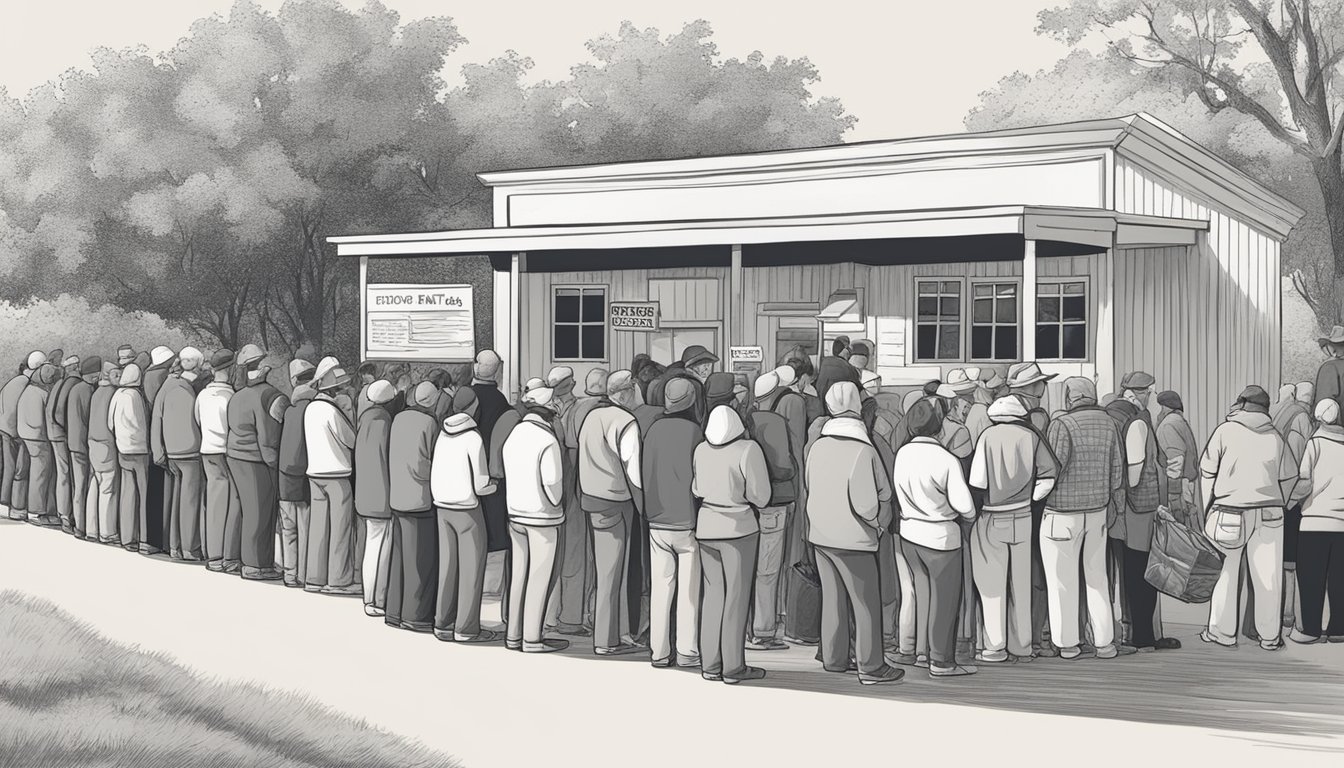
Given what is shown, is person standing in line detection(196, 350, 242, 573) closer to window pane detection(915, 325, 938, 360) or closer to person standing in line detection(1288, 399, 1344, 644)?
window pane detection(915, 325, 938, 360)

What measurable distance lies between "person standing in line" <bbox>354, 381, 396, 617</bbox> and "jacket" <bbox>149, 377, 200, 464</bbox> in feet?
8.86

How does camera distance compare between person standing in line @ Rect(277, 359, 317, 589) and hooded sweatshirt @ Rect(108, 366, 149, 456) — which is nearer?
person standing in line @ Rect(277, 359, 317, 589)

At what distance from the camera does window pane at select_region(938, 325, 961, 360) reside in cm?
1691

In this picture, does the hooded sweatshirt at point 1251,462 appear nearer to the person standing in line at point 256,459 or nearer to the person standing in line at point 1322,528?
the person standing in line at point 1322,528

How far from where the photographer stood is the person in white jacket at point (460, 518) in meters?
9.73

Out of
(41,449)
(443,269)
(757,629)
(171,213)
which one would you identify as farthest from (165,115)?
(757,629)

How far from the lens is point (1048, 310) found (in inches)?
648

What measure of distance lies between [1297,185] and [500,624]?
106 ft

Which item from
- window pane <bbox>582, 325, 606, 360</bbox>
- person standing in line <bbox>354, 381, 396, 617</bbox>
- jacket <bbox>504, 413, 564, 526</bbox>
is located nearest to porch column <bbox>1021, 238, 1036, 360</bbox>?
jacket <bbox>504, 413, 564, 526</bbox>

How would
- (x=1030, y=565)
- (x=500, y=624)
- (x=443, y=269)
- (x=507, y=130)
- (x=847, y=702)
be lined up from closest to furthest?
(x=847, y=702), (x=1030, y=565), (x=500, y=624), (x=443, y=269), (x=507, y=130)

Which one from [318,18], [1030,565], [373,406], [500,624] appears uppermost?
[318,18]

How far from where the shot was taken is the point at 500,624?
10977 millimetres

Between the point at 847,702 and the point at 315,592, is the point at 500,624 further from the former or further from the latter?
the point at 847,702

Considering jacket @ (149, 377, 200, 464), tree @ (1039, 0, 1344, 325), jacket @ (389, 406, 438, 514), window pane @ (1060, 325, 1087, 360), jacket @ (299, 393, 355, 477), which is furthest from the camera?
tree @ (1039, 0, 1344, 325)
